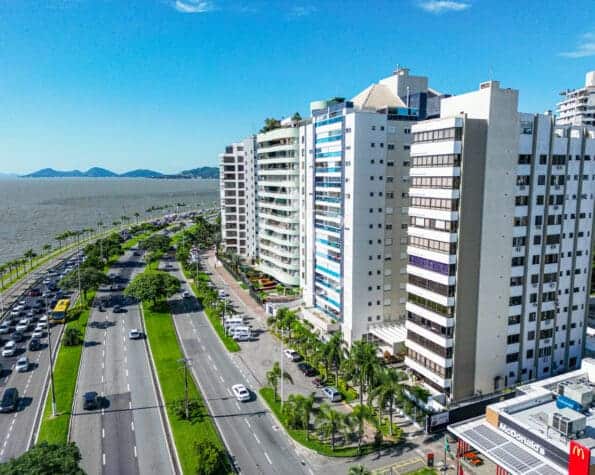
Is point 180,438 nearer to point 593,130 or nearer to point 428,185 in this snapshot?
point 428,185

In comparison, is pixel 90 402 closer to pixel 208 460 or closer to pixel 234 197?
pixel 208 460

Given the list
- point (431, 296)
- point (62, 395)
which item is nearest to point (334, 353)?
point (431, 296)

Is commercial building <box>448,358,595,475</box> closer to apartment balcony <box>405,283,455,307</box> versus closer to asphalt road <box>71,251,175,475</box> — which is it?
apartment balcony <box>405,283,455,307</box>

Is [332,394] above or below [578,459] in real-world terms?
below

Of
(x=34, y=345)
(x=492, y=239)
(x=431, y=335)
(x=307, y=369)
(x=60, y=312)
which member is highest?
(x=492, y=239)

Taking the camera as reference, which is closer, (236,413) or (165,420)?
(165,420)

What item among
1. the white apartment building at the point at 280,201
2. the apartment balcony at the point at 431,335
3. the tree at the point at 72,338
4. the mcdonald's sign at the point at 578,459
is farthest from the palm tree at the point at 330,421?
the white apartment building at the point at 280,201

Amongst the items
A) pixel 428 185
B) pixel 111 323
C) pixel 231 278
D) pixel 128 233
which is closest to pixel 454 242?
pixel 428 185
